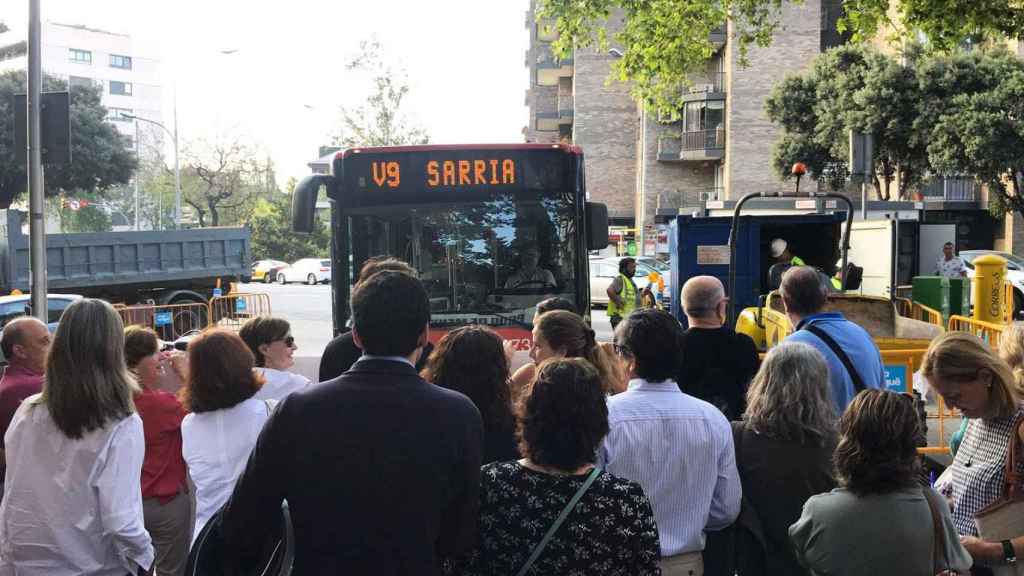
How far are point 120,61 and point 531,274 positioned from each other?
337 ft

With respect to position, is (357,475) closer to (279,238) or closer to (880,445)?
(880,445)

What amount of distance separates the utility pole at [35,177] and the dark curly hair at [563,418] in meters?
10.7

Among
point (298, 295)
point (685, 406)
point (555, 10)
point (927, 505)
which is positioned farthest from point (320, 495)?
point (298, 295)

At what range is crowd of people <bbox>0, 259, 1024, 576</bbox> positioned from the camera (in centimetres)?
276

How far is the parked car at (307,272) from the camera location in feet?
186

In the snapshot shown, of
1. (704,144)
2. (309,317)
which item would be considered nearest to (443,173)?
(309,317)

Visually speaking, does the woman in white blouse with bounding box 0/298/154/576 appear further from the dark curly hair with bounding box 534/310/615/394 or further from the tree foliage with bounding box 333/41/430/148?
the tree foliage with bounding box 333/41/430/148

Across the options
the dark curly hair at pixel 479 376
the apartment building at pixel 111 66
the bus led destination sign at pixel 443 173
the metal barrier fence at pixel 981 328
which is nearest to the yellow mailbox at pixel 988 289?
the metal barrier fence at pixel 981 328

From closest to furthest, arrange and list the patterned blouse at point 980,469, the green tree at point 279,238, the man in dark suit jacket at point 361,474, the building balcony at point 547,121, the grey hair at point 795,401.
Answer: the man in dark suit jacket at point 361,474 < the patterned blouse at point 980,469 < the grey hair at point 795,401 < the building balcony at point 547,121 < the green tree at point 279,238

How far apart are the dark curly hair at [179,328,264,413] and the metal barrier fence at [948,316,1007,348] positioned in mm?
6766

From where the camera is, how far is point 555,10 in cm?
1332

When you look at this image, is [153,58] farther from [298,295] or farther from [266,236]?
[298,295]

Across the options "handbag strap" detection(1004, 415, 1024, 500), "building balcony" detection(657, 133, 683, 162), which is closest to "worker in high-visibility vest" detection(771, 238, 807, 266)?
"handbag strap" detection(1004, 415, 1024, 500)

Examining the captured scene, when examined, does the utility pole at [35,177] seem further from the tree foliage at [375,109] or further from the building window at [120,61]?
the building window at [120,61]
